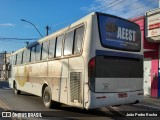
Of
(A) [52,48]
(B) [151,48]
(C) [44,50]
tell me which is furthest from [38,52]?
(B) [151,48]

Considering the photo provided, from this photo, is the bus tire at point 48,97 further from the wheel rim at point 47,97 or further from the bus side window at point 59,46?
the bus side window at point 59,46

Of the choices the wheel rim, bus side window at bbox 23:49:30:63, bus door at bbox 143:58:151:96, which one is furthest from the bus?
bus door at bbox 143:58:151:96

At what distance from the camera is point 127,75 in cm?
1050

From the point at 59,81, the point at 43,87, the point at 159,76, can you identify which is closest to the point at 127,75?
the point at 59,81

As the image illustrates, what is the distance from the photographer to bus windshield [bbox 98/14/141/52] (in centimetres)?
991

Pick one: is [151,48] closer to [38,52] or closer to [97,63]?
[38,52]

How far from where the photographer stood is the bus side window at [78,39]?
10038 mm

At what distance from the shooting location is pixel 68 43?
1105 centimetres

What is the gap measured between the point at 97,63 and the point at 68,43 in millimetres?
1884

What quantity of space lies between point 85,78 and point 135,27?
306 centimetres

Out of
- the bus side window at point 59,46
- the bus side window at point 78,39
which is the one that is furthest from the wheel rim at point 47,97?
the bus side window at point 78,39

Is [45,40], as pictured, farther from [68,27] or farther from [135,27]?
[135,27]

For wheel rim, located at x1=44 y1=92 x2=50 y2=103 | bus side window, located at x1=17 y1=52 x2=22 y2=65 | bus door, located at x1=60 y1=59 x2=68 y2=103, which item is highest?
bus side window, located at x1=17 y1=52 x2=22 y2=65

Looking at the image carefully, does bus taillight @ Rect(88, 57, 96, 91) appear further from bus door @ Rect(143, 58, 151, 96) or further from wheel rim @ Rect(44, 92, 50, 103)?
bus door @ Rect(143, 58, 151, 96)
